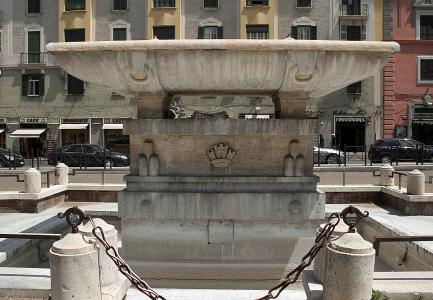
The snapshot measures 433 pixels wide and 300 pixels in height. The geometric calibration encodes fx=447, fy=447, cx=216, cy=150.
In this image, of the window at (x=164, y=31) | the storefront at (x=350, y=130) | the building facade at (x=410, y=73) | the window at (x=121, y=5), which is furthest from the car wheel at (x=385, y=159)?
the window at (x=121, y=5)

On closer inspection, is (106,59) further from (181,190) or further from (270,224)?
(270,224)

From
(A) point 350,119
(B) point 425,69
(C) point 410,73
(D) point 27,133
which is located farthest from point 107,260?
(B) point 425,69

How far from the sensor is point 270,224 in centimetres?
583

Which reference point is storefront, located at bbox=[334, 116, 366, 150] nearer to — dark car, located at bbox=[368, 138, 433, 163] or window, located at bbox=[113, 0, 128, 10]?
dark car, located at bbox=[368, 138, 433, 163]

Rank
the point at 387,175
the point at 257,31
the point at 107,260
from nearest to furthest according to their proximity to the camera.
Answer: the point at 107,260 → the point at 387,175 → the point at 257,31

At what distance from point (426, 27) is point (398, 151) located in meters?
13.4

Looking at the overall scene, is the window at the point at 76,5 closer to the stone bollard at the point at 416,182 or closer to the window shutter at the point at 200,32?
the window shutter at the point at 200,32

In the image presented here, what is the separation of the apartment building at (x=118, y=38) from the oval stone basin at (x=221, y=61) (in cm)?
2459

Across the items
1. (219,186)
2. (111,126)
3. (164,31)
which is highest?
(164,31)

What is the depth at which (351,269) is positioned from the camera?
3.28 m

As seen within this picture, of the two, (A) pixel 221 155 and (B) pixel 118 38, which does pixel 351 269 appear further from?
(B) pixel 118 38

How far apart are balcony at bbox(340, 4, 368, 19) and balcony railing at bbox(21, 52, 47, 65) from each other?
69.1 feet

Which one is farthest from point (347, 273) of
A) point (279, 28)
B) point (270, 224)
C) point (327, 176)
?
point (279, 28)

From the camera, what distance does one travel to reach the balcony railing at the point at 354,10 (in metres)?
30.8
